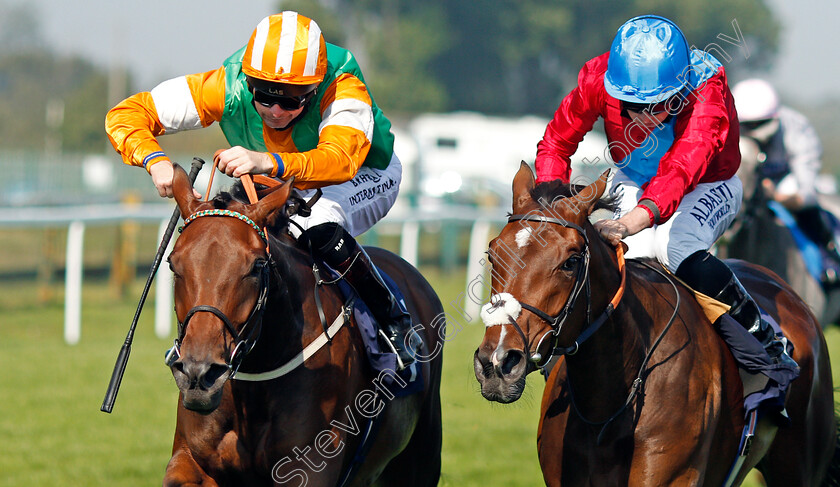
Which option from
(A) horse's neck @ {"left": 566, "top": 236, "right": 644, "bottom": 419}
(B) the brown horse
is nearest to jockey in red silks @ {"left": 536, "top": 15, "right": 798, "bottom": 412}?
(B) the brown horse

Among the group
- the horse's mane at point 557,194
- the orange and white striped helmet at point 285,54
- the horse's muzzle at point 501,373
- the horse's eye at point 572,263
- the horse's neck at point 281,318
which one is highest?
the orange and white striped helmet at point 285,54

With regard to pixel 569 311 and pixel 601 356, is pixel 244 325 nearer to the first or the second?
pixel 569 311

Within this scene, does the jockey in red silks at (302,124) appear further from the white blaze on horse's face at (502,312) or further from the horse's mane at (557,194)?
the white blaze on horse's face at (502,312)

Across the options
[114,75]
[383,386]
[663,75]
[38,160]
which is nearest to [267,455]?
[383,386]

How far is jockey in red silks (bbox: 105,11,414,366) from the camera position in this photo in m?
3.60

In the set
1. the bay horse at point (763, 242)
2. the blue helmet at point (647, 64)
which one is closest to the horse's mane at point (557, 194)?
the blue helmet at point (647, 64)

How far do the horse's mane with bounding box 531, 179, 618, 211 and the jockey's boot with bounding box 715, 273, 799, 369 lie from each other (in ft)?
2.32

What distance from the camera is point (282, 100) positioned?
3.70m

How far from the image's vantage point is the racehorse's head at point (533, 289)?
2.88 m

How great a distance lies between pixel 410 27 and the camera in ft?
203

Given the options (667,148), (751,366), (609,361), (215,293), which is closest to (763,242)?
(667,148)

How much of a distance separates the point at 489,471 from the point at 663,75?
2.73 metres

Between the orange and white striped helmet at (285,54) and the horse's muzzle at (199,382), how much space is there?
122cm

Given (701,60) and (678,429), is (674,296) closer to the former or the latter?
(678,429)
